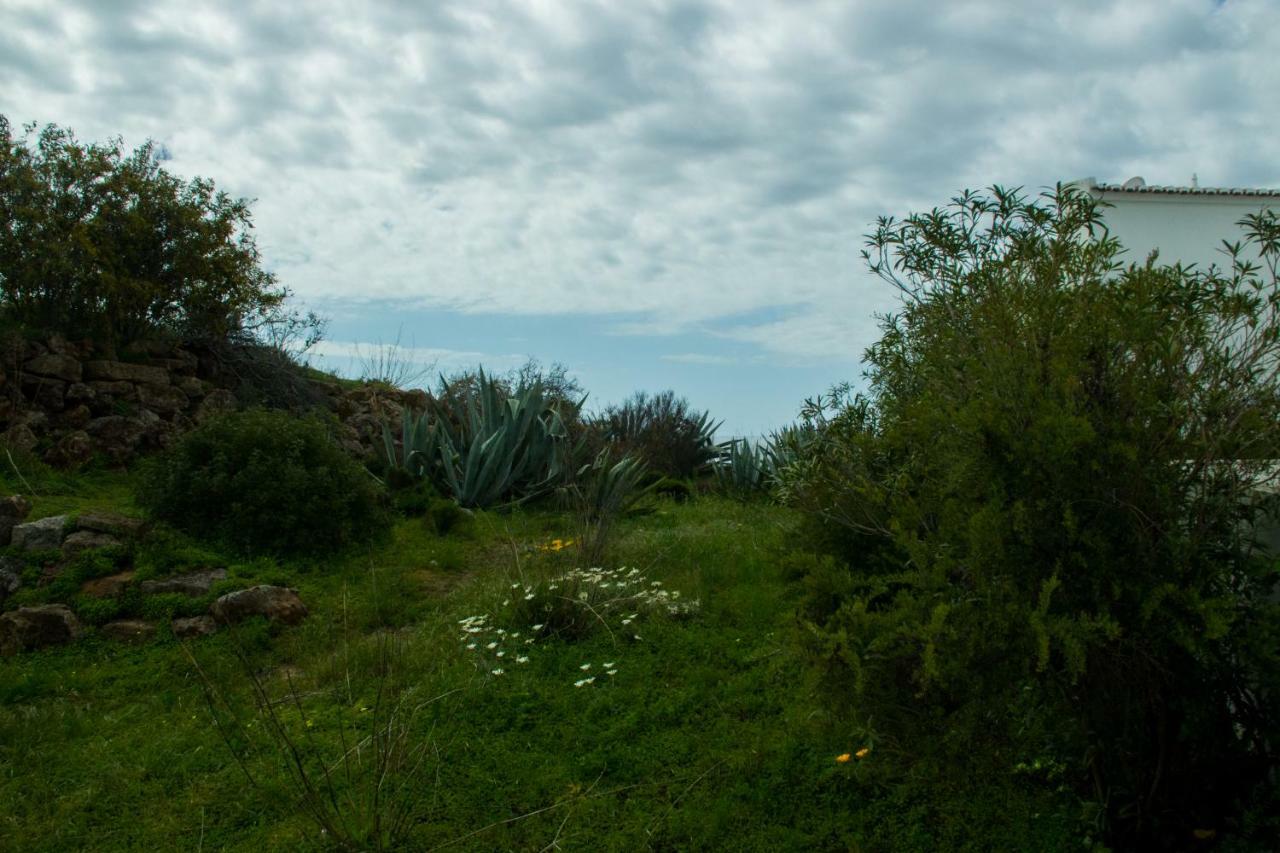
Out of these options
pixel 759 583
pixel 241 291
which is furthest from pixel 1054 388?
pixel 241 291

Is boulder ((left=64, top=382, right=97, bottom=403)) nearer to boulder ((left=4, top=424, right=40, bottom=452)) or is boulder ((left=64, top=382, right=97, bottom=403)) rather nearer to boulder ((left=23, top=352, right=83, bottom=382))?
boulder ((left=23, top=352, right=83, bottom=382))

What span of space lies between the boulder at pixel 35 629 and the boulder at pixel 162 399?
505 cm

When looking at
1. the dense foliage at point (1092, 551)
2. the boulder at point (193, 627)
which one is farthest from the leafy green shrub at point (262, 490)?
the dense foliage at point (1092, 551)

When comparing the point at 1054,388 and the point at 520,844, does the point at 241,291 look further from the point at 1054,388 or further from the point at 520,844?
the point at 1054,388

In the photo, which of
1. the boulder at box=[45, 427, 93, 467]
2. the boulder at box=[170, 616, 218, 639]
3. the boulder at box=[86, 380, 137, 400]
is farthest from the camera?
the boulder at box=[86, 380, 137, 400]

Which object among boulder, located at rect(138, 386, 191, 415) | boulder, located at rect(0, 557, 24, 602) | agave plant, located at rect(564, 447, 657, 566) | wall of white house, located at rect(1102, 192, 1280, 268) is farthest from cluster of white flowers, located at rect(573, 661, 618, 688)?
wall of white house, located at rect(1102, 192, 1280, 268)

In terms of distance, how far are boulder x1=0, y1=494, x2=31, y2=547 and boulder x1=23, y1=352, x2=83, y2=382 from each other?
2978mm

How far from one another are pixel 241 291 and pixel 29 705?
7.91 meters

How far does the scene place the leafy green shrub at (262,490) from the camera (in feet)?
27.3

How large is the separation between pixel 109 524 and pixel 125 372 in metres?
4.21

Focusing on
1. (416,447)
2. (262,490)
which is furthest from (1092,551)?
(416,447)

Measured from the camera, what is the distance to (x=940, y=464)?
3703 millimetres

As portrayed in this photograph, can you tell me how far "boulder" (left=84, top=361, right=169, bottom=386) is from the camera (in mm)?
11453

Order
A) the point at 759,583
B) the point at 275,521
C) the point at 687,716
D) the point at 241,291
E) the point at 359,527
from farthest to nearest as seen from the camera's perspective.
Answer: the point at 241,291, the point at 359,527, the point at 275,521, the point at 759,583, the point at 687,716
